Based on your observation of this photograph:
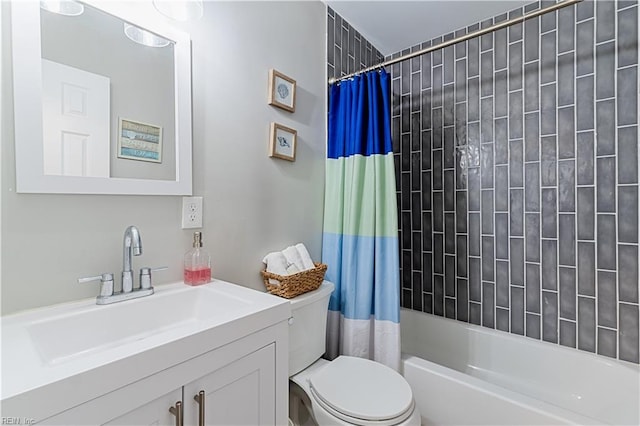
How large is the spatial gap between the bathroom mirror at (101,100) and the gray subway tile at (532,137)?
6.20 ft

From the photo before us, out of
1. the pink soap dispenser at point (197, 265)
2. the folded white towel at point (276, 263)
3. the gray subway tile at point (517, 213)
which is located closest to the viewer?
the pink soap dispenser at point (197, 265)

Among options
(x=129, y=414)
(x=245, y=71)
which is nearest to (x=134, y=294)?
(x=129, y=414)

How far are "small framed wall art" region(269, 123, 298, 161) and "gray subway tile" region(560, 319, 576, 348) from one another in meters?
1.81

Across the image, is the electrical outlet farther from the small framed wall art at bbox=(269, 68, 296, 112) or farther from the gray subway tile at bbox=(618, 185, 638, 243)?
the gray subway tile at bbox=(618, 185, 638, 243)

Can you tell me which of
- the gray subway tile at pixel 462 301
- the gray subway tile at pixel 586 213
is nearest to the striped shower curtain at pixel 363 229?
the gray subway tile at pixel 462 301

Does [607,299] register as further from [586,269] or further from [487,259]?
[487,259]

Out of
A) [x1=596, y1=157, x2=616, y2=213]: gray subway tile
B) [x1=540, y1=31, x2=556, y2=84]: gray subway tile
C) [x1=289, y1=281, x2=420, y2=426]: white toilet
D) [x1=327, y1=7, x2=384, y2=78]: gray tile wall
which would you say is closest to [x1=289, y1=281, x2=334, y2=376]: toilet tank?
[x1=289, y1=281, x2=420, y2=426]: white toilet

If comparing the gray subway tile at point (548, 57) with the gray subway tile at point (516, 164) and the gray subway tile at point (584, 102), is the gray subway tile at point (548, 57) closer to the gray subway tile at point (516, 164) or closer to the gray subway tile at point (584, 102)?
the gray subway tile at point (584, 102)

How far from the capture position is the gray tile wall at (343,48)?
1957 millimetres

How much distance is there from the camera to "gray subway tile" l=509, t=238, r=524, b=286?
6.33 feet

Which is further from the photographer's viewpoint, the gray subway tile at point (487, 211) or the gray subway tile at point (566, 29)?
the gray subway tile at point (487, 211)

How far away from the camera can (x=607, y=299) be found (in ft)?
5.57

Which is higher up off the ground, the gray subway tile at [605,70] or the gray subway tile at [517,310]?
the gray subway tile at [605,70]

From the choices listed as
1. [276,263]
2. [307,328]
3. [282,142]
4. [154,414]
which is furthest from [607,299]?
[154,414]
